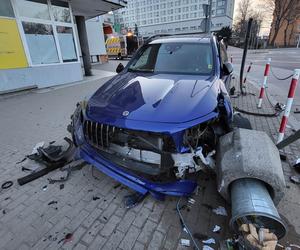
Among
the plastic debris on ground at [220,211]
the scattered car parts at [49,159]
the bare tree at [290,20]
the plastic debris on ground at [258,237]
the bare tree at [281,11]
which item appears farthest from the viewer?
the bare tree at [290,20]

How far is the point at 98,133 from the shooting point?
7.55ft

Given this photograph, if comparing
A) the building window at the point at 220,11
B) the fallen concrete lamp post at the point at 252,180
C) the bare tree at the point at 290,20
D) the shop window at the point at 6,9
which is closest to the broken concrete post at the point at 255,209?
the fallen concrete lamp post at the point at 252,180

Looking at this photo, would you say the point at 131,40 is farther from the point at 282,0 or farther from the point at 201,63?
the point at 282,0

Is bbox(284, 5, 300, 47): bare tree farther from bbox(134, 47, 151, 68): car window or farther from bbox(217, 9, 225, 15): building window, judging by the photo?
bbox(134, 47, 151, 68): car window

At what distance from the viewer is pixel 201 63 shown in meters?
3.21

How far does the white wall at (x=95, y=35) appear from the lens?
51.2 ft

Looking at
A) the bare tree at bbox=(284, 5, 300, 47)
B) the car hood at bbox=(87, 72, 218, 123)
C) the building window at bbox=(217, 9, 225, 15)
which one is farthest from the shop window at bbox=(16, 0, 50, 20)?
the building window at bbox=(217, 9, 225, 15)

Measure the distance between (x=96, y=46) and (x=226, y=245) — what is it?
17724mm

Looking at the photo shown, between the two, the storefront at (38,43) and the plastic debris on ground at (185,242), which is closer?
the plastic debris on ground at (185,242)

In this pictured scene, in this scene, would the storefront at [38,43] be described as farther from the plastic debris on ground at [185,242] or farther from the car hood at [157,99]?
the plastic debris on ground at [185,242]

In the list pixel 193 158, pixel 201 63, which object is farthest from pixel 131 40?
pixel 193 158

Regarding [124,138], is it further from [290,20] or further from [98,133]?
[290,20]

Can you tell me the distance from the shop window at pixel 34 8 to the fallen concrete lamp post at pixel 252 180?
8918 millimetres

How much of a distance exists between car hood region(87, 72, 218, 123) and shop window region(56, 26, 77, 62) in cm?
767
